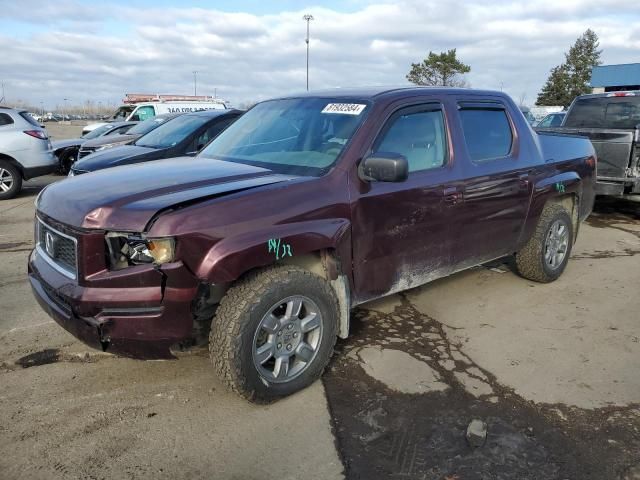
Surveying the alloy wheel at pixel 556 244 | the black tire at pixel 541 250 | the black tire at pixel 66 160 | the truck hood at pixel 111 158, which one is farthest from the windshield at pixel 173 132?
the black tire at pixel 66 160

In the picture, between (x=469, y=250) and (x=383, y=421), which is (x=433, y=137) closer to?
(x=469, y=250)

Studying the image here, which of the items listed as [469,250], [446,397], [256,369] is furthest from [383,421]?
[469,250]

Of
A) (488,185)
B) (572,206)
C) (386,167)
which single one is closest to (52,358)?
(386,167)

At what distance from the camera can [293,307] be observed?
10.3 ft

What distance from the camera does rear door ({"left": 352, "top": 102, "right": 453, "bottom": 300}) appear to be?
3.49 metres

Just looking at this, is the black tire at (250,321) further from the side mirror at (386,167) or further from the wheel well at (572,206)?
the wheel well at (572,206)

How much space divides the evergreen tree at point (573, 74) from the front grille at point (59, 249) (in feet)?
215

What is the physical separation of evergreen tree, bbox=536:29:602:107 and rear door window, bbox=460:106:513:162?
62584 mm

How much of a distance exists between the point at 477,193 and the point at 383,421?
6.63ft

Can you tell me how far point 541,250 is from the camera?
5125 millimetres

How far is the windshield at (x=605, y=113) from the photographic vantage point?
894cm

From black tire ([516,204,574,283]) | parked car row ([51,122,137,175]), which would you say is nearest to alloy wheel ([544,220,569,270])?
black tire ([516,204,574,283])

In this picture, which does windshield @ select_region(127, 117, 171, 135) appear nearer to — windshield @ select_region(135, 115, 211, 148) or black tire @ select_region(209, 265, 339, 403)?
windshield @ select_region(135, 115, 211, 148)

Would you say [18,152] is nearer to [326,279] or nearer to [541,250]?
[326,279]
